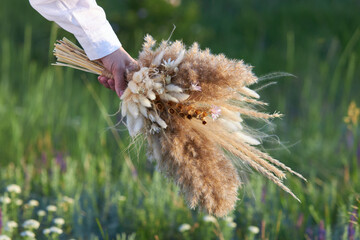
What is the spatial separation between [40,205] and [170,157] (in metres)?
1.34

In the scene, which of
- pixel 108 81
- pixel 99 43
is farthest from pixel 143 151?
pixel 99 43

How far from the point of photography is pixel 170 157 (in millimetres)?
1633

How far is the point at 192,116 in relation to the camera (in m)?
1.66

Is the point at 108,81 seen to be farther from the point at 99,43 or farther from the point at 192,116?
the point at 192,116

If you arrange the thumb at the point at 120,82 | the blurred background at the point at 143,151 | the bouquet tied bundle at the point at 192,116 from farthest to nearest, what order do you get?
1. the blurred background at the point at 143,151
2. the thumb at the point at 120,82
3. the bouquet tied bundle at the point at 192,116

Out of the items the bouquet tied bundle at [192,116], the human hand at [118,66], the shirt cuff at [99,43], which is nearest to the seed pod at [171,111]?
the bouquet tied bundle at [192,116]

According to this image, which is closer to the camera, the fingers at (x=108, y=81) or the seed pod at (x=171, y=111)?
the seed pod at (x=171, y=111)

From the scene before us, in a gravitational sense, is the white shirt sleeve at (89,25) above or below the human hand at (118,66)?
above

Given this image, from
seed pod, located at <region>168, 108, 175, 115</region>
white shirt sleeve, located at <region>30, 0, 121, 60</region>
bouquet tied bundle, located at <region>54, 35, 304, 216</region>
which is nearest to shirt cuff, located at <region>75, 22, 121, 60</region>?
white shirt sleeve, located at <region>30, 0, 121, 60</region>

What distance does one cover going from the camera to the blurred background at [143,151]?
2.44 meters

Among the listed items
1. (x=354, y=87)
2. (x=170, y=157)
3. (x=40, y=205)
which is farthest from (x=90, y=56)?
(x=354, y=87)

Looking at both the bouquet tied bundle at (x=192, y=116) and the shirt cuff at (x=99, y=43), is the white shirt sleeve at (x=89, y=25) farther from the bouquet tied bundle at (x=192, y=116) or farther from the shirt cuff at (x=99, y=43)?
the bouquet tied bundle at (x=192, y=116)

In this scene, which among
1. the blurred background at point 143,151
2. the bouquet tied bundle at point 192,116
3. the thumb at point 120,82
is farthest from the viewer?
the blurred background at point 143,151

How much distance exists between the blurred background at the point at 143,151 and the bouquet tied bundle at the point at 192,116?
224mm
